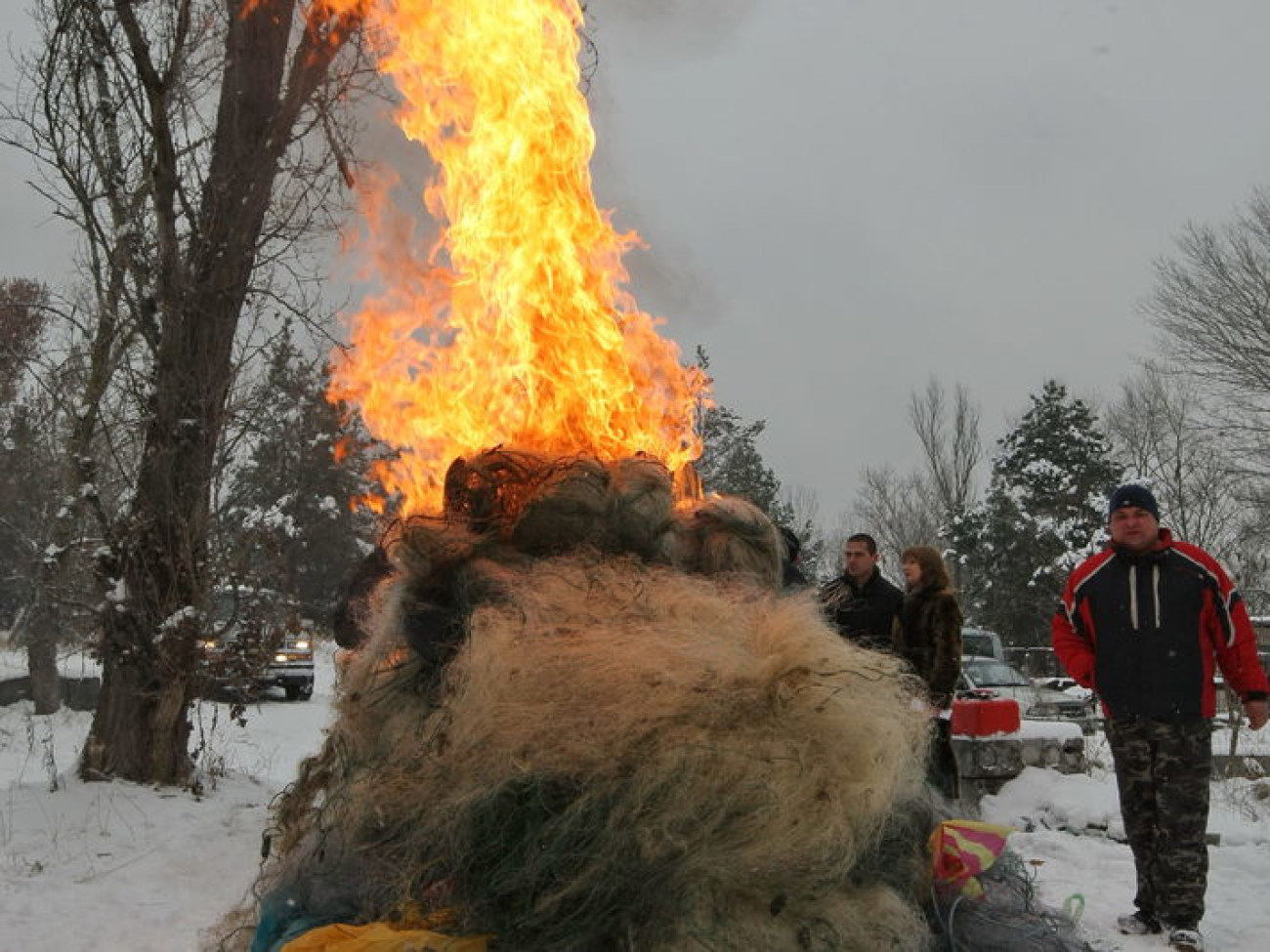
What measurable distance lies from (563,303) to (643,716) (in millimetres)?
2170

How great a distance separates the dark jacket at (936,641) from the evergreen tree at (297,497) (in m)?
3.07

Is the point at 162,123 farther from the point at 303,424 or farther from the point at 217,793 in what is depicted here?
the point at 303,424

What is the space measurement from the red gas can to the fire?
5086mm

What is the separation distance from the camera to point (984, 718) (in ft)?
27.7

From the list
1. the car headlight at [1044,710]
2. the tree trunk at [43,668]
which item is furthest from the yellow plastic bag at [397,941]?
the car headlight at [1044,710]

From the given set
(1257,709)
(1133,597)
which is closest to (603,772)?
(1133,597)

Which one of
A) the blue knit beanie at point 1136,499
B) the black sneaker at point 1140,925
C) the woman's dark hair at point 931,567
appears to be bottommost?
the black sneaker at point 1140,925

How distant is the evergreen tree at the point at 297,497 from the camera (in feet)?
28.1

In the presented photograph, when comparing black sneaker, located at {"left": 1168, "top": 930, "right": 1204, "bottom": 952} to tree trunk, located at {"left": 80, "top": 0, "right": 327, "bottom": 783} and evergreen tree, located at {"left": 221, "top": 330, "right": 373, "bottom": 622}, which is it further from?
tree trunk, located at {"left": 80, "top": 0, "right": 327, "bottom": 783}

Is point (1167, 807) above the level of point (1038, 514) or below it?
below

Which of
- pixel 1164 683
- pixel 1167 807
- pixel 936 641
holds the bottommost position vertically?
pixel 1167 807

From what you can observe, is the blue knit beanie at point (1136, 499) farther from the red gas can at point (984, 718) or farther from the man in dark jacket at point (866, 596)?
the red gas can at point (984, 718)

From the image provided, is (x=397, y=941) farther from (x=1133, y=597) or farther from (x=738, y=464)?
(x=738, y=464)

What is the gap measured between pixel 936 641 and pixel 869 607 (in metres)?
A: 0.42
